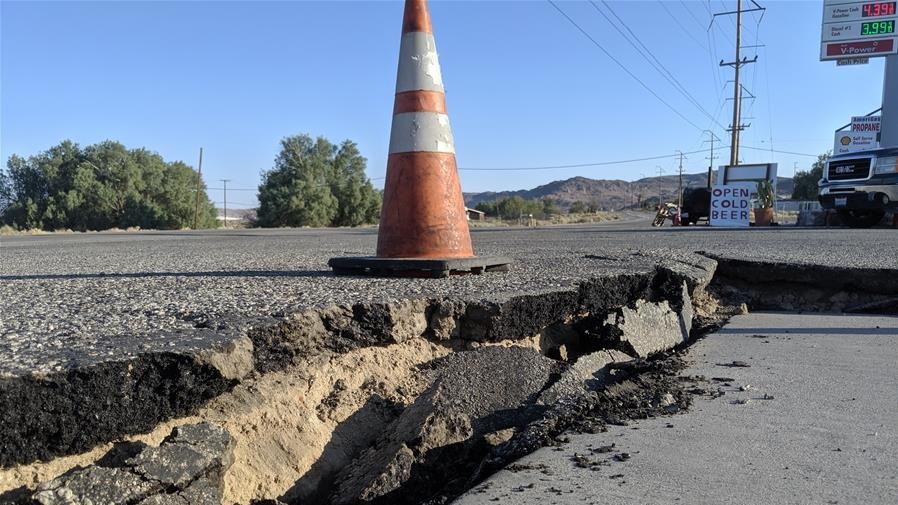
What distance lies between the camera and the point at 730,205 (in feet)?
60.8

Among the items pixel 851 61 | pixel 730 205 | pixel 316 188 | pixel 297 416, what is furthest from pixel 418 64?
pixel 316 188

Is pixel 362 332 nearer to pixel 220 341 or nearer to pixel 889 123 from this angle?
pixel 220 341

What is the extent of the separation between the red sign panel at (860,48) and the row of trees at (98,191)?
38.4 m

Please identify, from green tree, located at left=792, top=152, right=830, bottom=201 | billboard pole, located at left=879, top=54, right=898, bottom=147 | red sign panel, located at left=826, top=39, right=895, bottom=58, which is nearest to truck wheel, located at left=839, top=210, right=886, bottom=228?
billboard pole, located at left=879, top=54, right=898, bottom=147

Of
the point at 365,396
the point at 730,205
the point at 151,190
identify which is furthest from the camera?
the point at 151,190

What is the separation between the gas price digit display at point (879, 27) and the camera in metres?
23.1

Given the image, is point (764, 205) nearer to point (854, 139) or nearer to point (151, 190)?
point (854, 139)

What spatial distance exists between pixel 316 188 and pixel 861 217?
4012cm

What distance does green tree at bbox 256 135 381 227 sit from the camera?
158 feet

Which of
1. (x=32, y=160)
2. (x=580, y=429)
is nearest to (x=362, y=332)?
(x=580, y=429)

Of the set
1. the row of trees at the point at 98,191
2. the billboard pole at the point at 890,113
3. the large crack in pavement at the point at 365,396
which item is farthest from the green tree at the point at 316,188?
the large crack in pavement at the point at 365,396

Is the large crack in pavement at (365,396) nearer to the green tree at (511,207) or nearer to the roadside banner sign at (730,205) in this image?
the roadside banner sign at (730,205)

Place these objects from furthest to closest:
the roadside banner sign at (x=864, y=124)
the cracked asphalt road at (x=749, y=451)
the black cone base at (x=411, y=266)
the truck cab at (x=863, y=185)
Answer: the roadside banner sign at (x=864, y=124) < the truck cab at (x=863, y=185) < the black cone base at (x=411, y=266) < the cracked asphalt road at (x=749, y=451)

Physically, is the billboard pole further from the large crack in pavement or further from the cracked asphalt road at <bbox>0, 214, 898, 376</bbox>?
the large crack in pavement
